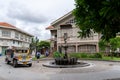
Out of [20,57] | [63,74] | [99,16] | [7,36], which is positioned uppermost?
[7,36]

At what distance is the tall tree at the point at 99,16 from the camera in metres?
8.55

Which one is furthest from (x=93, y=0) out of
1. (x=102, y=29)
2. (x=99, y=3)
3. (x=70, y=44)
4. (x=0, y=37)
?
(x=0, y=37)

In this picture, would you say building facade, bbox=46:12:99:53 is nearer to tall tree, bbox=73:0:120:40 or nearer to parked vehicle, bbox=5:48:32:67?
parked vehicle, bbox=5:48:32:67

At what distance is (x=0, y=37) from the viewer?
222 feet

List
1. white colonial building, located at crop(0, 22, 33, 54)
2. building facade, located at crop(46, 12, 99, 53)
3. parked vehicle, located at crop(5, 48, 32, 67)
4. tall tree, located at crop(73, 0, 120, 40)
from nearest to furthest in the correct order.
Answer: tall tree, located at crop(73, 0, 120, 40), parked vehicle, located at crop(5, 48, 32, 67), building facade, located at crop(46, 12, 99, 53), white colonial building, located at crop(0, 22, 33, 54)

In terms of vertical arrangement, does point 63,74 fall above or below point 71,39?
below

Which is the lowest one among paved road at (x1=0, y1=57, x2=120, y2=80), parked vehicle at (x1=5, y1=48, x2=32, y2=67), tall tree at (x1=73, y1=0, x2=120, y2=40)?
paved road at (x1=0, y1=57, x2=120, y2=80)

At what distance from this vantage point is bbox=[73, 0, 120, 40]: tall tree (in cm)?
855

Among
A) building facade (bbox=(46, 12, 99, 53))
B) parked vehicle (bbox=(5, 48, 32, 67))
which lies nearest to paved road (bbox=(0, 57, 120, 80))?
parked vehicle (bbox=(5, 48, 32, 67))

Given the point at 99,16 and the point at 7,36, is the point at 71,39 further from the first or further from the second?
the point at 99,16

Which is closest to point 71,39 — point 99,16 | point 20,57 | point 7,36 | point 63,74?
point 20,57

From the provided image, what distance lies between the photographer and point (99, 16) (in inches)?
403

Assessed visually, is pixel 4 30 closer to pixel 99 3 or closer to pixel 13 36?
pixel 13 36

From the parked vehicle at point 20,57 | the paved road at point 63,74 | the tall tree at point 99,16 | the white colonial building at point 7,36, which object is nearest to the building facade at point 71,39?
the parked vehicle at point 20,57
